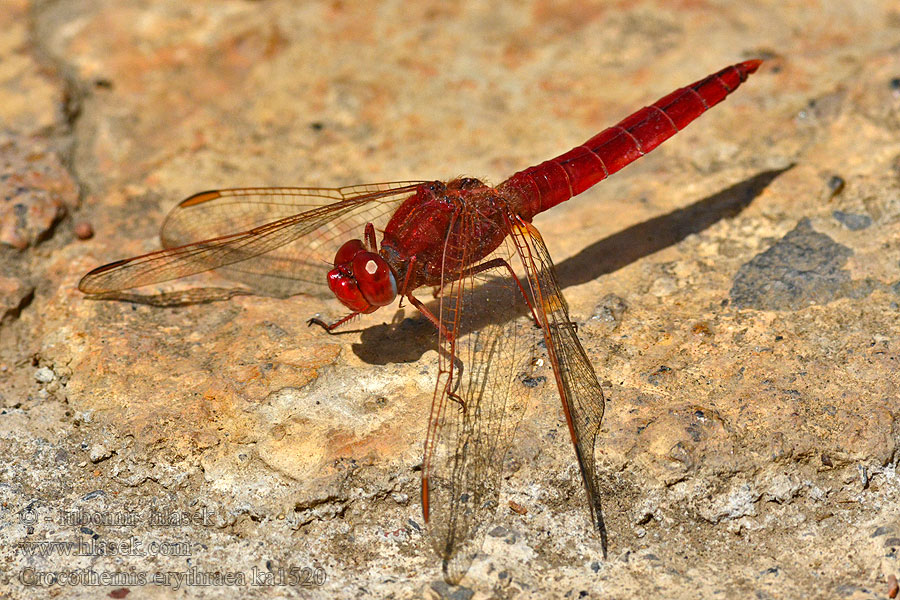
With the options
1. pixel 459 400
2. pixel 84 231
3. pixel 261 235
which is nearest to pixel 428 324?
pixel 459 400

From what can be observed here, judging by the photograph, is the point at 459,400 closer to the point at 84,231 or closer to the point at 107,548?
the point at 107,548

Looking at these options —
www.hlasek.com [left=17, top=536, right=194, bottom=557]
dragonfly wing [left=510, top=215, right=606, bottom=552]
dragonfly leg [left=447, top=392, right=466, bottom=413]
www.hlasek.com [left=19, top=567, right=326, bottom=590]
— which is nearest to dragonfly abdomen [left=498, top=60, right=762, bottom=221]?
dragonfly wing [left=510, top=215, right=606, bottom=552]

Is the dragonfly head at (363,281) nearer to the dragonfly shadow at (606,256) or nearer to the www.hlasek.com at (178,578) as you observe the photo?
the dragonfly shadow at (606,256)

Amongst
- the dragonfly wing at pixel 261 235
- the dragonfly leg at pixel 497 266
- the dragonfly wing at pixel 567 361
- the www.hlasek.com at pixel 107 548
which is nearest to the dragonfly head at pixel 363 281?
the dragonfly leg at pixel 497 266

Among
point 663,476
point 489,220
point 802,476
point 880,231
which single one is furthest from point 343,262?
point 880,231

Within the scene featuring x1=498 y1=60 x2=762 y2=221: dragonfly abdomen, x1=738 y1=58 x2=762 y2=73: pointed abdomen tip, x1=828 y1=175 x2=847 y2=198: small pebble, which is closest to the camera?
x1=498 y1=60 x2=762 y2=221: dragonfly abdomen

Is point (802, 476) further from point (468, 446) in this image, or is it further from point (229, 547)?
point (229, 547)

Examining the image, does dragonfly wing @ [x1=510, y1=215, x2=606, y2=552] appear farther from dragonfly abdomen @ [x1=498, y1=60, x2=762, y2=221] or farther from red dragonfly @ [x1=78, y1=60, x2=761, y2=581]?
dragonfly abdomen @ [x1=498, y1=60, x2=762, y2=221]
